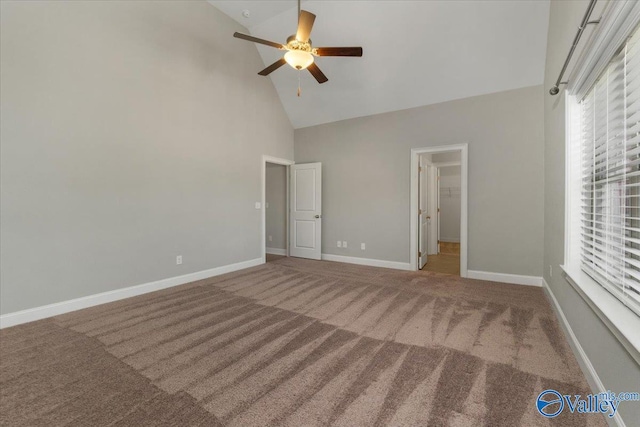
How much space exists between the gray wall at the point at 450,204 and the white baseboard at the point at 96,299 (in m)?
6.88

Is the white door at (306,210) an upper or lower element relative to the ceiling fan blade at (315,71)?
lower

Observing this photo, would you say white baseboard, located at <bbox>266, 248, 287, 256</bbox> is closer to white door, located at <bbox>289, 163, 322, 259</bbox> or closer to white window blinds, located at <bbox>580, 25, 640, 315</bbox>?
white door, located at <bbox>289, 163, 322, 259</bbox>

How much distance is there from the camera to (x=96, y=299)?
3.13 metres

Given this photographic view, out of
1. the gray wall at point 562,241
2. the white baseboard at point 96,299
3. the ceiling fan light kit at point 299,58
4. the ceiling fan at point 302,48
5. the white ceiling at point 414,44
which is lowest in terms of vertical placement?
the white baseboard at point 96,299

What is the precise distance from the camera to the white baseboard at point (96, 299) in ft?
8.61

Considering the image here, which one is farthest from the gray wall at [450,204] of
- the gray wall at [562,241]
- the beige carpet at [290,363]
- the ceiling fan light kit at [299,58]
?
the ceiling fan light kit at [299,58]

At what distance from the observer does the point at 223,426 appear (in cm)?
141

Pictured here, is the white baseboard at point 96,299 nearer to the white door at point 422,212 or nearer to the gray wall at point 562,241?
the white door at point 422,212

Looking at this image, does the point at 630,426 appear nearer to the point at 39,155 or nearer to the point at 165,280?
the point at 165,280

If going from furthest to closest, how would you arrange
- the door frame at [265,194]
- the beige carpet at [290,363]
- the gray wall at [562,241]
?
1. the door frame at [265,194]
2. the beige carpet at [290,363]
3. the gray wall at [562,241]

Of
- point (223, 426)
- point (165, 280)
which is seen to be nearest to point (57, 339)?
point (165, 280)

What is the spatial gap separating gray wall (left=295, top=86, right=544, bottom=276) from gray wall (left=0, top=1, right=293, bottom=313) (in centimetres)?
188

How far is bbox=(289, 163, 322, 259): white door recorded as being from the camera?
→ 5.75m

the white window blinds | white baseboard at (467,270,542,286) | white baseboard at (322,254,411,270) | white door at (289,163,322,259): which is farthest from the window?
white door at (289,163,322,259)
